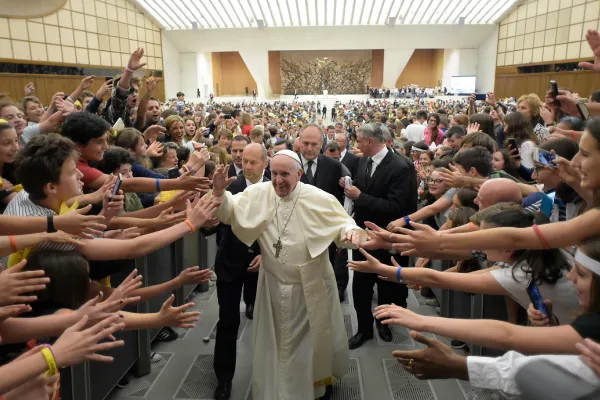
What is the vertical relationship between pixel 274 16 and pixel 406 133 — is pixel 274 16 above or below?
above

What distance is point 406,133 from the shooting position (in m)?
8.68

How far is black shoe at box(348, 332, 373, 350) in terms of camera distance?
4055 mm

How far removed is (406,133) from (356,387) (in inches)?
240

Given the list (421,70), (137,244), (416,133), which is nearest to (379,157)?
(137,244)

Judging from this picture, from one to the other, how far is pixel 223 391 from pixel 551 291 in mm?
2356

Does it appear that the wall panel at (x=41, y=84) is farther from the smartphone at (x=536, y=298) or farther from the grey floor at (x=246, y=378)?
the smartphone at (x=536, y=298)

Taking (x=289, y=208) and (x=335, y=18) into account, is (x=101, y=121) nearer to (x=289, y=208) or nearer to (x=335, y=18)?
(x=289, y=208)

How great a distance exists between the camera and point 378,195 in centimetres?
420

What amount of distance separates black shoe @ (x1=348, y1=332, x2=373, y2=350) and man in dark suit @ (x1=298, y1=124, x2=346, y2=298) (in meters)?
1.36

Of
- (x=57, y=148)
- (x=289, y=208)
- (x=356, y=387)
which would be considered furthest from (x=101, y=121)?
(x=356, y=387)

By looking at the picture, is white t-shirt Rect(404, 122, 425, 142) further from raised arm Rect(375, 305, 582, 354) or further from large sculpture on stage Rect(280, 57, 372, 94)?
large sculpture on stage Rect(280, 57, 372, 94)

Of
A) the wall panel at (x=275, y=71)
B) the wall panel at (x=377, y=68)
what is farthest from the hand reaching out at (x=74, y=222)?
the wall panel at (x=377, y=68)

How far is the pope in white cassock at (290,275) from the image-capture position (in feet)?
9.96

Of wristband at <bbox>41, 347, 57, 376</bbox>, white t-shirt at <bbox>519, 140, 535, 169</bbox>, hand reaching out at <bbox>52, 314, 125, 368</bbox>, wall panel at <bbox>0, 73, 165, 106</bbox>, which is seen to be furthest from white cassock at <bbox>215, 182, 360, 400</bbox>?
wall panel at <bbox>0, 73, 165, 106</bbox>
